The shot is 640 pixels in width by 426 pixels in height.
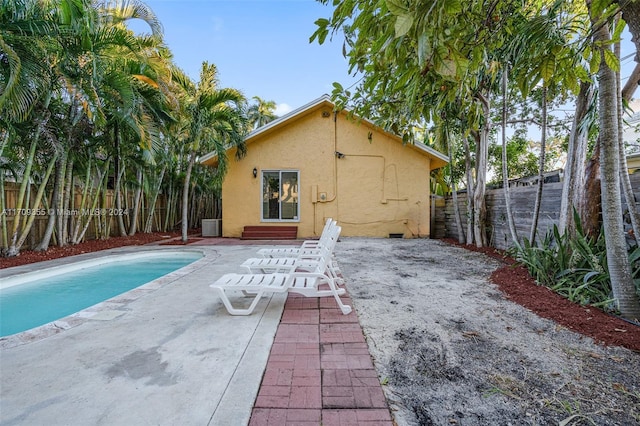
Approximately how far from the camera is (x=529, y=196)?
634cm

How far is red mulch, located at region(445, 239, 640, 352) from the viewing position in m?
2.79

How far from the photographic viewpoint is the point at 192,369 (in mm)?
2279

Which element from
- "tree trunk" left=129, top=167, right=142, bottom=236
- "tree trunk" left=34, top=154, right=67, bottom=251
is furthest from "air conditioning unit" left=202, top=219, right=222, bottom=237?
"tree trunk" left=34, top=154, right=67, bottom=251

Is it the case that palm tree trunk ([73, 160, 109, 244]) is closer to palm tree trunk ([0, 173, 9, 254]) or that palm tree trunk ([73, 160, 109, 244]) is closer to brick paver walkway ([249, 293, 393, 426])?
palm tree trunk ([0, 173, 9, 254])

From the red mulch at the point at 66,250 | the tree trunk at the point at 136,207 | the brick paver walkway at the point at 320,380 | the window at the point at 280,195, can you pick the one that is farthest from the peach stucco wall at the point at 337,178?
the brick paver walkway at the point at 320,380

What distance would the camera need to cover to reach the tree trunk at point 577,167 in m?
4.42

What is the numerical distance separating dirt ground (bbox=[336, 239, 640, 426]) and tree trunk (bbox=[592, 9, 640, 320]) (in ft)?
1.04

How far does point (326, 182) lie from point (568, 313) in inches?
352

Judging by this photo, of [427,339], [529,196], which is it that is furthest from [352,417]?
[529,196]

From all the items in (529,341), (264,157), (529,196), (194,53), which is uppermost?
(194,53)

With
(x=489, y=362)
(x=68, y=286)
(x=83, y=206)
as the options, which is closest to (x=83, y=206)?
(x=83, y=206)

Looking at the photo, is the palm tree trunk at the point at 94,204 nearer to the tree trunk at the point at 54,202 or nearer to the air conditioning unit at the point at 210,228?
the tree trunk at the point at 54,202

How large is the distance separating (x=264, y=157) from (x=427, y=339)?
9865 millimetres

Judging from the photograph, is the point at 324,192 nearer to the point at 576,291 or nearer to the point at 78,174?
the point at 78,174
